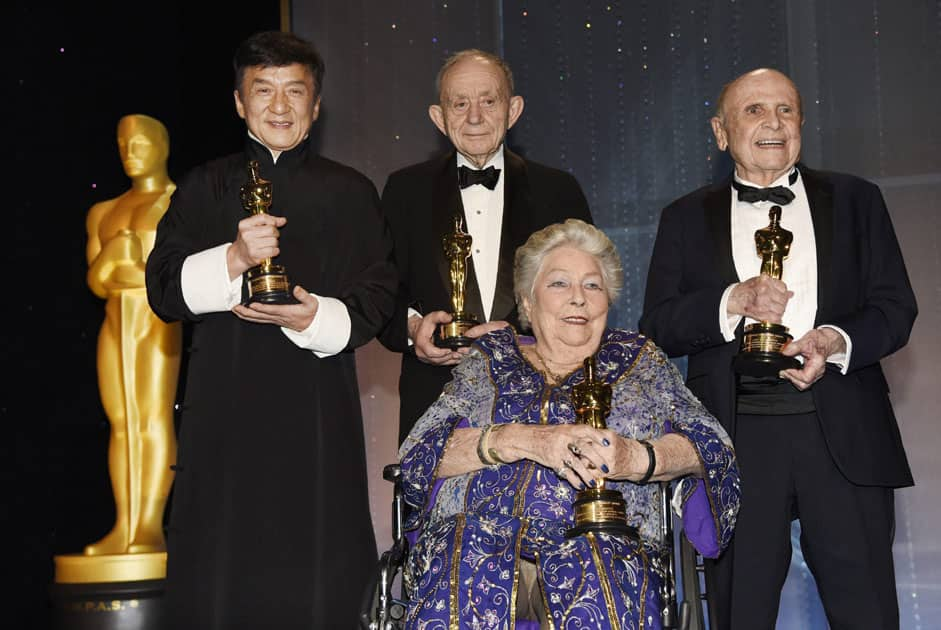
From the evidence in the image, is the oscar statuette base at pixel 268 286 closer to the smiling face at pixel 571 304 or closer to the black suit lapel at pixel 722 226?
the smiling face at pixel 571 304

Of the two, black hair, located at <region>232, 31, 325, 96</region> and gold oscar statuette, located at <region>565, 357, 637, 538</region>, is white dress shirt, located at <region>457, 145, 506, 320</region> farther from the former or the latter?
gold oscar statuette, located at <region>565, 357, 637, 538</region>

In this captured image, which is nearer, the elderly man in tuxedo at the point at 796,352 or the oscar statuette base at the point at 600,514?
the oscar statuette base at the point at 600,514

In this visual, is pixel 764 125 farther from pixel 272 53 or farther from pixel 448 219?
pixel 272 53

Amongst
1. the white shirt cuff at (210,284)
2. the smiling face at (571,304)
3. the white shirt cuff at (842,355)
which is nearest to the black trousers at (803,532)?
the white shirt cuff at (842,355)

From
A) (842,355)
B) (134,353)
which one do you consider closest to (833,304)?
(842,355)

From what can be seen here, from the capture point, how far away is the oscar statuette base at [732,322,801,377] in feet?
10.5

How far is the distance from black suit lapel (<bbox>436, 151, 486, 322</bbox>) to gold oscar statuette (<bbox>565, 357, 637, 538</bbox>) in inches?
33.1

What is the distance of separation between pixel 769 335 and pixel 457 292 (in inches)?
34.4

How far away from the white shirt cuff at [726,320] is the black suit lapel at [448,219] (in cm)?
72

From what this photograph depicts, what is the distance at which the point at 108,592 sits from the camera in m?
5.02

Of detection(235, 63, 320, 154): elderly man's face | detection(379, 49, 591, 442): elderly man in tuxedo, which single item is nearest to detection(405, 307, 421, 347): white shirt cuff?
detection(379, 49, 591, 442): elderly man in tuxedo

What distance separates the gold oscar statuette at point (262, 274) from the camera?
10.4ft

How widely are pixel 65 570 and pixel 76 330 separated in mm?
1111

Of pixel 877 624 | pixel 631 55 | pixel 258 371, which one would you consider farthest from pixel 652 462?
pixel 631 55
